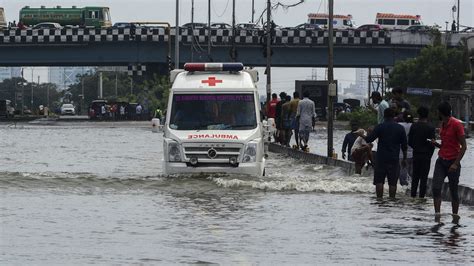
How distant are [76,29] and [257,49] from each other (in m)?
11.3

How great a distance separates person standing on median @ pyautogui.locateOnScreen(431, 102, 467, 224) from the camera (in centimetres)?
1839

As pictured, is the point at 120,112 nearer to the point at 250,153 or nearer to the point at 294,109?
the point at 294,109

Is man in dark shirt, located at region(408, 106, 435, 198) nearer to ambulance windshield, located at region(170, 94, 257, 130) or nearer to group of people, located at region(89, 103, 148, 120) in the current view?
ambulance windshield, located at region(170, 94, 257, 130)

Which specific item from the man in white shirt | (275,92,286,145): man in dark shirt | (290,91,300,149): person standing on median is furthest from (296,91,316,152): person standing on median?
the man in white shirt

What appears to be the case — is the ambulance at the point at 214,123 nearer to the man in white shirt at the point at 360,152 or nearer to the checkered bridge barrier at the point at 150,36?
the man in white shirt at the point at 360,152

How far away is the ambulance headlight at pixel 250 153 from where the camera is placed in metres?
24.1

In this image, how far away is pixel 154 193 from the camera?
2239 centimetres

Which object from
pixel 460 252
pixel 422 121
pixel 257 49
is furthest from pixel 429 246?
pixel 257 49

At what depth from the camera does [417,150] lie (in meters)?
20.8

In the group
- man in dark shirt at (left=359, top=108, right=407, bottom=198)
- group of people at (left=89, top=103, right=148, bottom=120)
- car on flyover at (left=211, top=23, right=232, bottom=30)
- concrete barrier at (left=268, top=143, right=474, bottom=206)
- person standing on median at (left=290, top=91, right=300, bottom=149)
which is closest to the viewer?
man in dark shirt at (left=359, top=108, right=407, bottom=198)

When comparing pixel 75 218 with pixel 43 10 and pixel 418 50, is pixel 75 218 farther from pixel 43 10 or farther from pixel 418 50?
pixel 43 10

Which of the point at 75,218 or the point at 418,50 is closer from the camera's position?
the point at 75,218

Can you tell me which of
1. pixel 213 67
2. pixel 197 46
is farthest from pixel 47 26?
pixel 213 67

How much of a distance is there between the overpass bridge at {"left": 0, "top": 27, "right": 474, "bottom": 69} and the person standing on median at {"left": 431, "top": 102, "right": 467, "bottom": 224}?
6800cm
